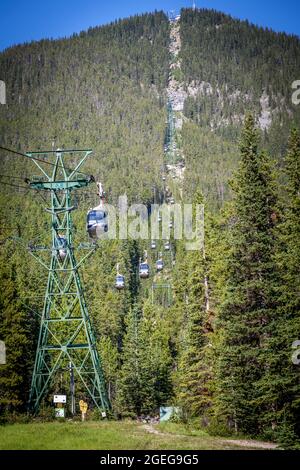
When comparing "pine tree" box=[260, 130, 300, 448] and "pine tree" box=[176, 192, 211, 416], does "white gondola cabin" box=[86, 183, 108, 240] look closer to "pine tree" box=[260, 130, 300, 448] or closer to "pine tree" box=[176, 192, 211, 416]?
"pine tree" box=[176, 192, 211, 416]

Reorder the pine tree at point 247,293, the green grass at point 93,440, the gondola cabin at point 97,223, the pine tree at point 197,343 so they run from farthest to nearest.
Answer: the pine tree at point 197,343 < the gondola cabin at point 97,223 < the pine tree at point 247,293 < the green grass at point 93,440

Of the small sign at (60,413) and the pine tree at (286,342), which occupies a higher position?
the pine tree at (286,342)

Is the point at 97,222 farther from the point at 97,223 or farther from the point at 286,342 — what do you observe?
the point at 286,342

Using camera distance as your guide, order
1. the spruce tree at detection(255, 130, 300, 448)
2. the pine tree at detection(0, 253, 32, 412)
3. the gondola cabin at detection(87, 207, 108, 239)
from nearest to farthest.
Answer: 1. the spruce tree at detection(255, 130, 300, 448)
2. the gondola cabin at detection(87, 207, 108, 239)
3. the pine tree at detection(0, 253, 32, 412)

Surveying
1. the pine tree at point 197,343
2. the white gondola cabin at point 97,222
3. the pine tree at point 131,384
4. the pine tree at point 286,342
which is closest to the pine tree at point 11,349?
the white gondola cabin at point 97,222

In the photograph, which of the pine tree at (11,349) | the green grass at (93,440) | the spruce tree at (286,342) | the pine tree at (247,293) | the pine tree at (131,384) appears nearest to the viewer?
the green grass at (93,440)

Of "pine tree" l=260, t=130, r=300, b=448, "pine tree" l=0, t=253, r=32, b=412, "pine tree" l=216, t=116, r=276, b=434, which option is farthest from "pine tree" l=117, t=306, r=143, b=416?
"pine tree" l=260, t=130, r=300, b=448

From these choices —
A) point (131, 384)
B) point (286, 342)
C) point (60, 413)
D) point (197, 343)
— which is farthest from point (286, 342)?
point (131, 384)

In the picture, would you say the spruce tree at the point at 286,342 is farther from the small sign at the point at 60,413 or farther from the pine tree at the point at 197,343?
the small sign at the point at 60,413

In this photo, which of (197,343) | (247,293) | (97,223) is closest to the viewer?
Result: (247,293)
